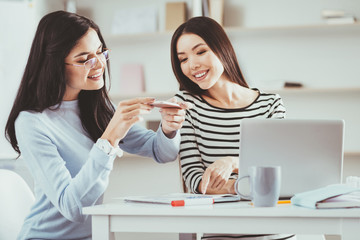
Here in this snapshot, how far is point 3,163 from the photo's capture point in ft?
11.5

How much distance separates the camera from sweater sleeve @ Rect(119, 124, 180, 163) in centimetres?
178

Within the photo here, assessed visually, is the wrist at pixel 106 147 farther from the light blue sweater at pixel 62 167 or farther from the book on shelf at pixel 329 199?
the book on shelf at pixel 329 199

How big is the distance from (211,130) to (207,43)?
1.20 feet

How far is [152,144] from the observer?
1.89 m

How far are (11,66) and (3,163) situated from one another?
0.71m

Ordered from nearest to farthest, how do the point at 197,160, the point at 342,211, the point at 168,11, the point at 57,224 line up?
1. the point at 342,211
2. the point at 57,224
3. the point at 197,160
4. the point at 168,11

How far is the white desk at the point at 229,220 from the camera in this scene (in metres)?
1.10

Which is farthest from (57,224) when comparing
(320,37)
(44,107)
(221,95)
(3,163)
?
(320,37)

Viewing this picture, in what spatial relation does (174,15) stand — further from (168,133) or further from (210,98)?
(168,133)

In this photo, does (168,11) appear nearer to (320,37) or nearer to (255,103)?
(320,37)

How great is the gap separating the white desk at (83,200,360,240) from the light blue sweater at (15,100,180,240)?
29 centimetres

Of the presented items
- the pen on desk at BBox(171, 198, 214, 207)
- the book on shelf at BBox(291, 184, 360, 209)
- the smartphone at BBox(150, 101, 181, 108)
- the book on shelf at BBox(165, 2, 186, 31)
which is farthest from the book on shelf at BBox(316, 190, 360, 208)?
the book on shelf at BBox(165, 2, 186, 31)

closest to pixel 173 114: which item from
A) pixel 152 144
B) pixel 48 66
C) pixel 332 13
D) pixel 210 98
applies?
pixel 152 144

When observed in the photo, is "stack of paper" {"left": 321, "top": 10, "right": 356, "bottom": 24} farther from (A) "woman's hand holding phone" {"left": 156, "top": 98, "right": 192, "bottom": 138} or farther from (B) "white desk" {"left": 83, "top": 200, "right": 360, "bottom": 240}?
(B) "white desk" {"left": 83, "top": 200, "right": 360, "bottom": 240}
